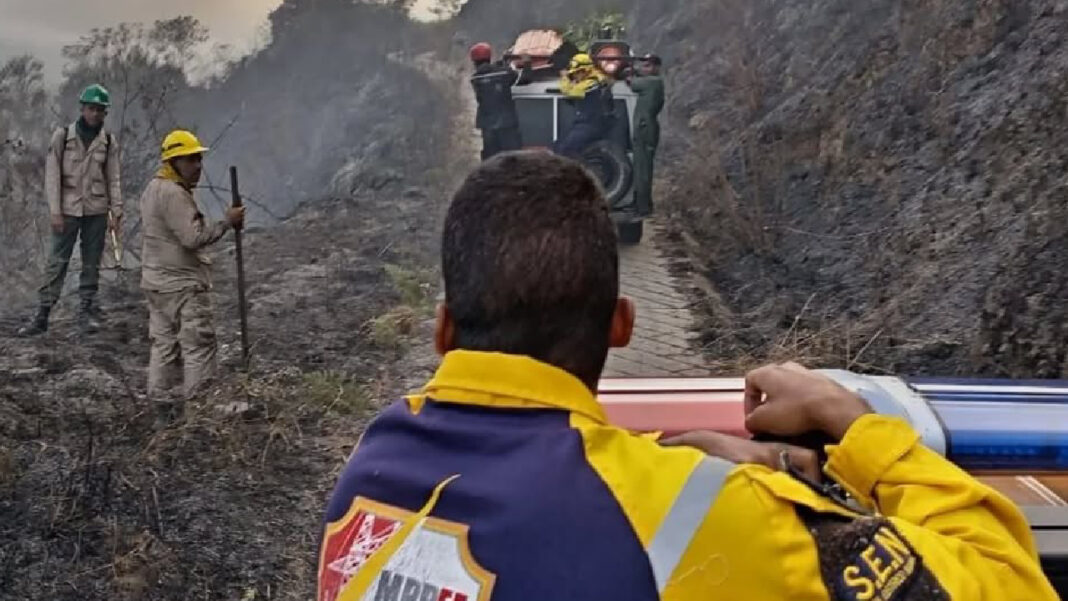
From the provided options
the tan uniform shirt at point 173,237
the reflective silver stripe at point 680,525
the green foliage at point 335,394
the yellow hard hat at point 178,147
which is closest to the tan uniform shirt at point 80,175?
the tan uniform shirt at point 173,237

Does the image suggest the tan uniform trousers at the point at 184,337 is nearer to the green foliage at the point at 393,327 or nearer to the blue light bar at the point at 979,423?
the green foliage at the point at 393,327

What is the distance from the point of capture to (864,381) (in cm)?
170

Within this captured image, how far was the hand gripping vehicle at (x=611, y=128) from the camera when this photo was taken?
924cm

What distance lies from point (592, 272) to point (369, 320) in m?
6.84

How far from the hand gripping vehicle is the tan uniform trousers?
153 inches

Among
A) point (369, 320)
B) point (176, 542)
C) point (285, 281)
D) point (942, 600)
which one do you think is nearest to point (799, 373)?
point (942, 600)

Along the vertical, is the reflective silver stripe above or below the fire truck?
above

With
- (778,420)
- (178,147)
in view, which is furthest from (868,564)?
(178,147)

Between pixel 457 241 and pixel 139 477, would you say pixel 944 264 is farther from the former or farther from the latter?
pixel 457 241

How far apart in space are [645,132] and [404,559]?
818 centimetres

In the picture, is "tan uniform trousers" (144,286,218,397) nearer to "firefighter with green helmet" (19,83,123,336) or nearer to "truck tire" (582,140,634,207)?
"firefighter with green helmet" (19,83,123,336)

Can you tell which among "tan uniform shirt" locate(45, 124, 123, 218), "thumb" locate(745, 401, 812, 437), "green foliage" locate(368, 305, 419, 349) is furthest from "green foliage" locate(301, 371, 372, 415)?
"thumb" locate(745, 401, 812, 437)

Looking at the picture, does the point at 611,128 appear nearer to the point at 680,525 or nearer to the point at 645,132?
the point at 645,132

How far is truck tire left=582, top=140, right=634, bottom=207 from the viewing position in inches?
363
